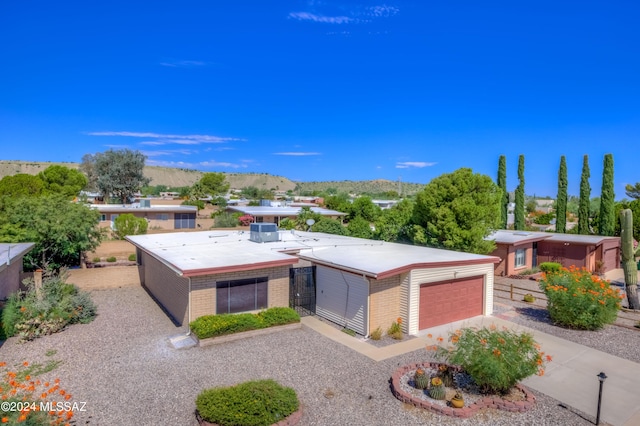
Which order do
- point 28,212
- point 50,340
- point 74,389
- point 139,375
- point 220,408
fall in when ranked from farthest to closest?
point 28,212 < point 50,340 < point 139,375 < point 74,389 < point 220,408

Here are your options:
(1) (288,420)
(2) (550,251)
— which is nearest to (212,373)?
(1) (288,420)

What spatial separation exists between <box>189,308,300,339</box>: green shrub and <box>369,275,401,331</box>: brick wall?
9.02 ft

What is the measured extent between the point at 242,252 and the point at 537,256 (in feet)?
75.2

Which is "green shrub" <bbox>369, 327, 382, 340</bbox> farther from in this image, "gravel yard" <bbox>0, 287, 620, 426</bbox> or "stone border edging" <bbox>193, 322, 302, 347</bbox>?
"stone border edging" <bbox>193, 322, 302, 347</bbox>

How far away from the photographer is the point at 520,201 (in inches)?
1636

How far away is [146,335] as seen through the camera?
13.7m

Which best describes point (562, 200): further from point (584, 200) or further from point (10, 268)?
point (10, 268)

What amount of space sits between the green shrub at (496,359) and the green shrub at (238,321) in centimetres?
633

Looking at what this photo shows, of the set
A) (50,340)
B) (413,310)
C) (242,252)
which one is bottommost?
(50,340)

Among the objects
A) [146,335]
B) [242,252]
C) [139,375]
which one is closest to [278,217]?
[242,252]

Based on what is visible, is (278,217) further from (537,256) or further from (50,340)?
(50,340)

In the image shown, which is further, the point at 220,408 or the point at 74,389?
the point at 74,389

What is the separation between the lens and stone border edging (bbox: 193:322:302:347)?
41.4ft

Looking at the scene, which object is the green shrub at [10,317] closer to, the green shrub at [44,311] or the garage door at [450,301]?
the green shrub at [44,311]
